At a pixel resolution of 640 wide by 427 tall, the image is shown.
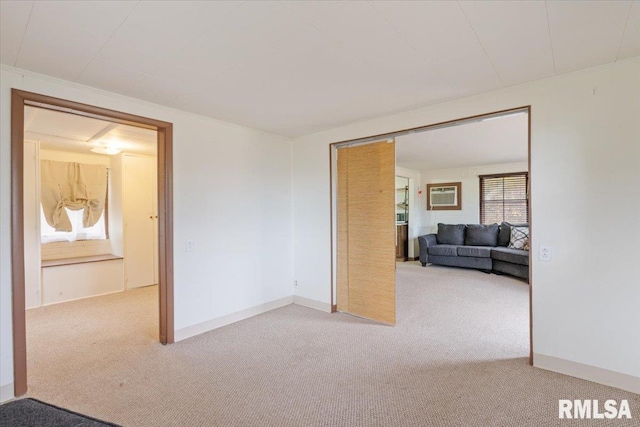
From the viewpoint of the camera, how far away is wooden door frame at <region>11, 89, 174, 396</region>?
2156 millimetres

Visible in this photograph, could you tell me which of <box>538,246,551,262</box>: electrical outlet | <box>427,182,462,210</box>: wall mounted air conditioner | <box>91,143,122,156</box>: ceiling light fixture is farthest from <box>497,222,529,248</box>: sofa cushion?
<box>91,143,122,156</box>: ceiling light fixture

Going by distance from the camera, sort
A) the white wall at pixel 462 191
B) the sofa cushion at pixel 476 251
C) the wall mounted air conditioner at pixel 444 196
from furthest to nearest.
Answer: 1. the wall mounted air conditioner at pixel 444 196
2. the white wall at pixel 462 191
3. the sofa cushion at pixel 476 251

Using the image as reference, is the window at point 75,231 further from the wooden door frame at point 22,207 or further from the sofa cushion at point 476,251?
the sofa cushion at point 476,251

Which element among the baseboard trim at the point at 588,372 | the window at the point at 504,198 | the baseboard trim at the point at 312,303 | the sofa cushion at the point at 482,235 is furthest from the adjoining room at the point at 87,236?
the window at the point at 504,198

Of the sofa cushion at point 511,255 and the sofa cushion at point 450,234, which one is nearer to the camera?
the sofa cushion at point 511,255

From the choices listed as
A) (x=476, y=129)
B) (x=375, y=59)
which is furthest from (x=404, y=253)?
(x=375, y=59)

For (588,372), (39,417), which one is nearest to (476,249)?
(588,372)

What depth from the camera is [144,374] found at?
243cm

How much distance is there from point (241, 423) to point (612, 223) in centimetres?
288

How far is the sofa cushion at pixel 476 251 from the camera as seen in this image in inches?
239

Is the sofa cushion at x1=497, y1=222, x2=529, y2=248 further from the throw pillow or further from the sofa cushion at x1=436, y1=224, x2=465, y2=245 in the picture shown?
the sofa cushion at x1=436, y1=224, x2=465, y2=245

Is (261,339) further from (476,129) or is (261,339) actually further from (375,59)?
(476,129)

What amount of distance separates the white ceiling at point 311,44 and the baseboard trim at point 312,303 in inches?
100

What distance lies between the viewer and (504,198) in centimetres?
707
